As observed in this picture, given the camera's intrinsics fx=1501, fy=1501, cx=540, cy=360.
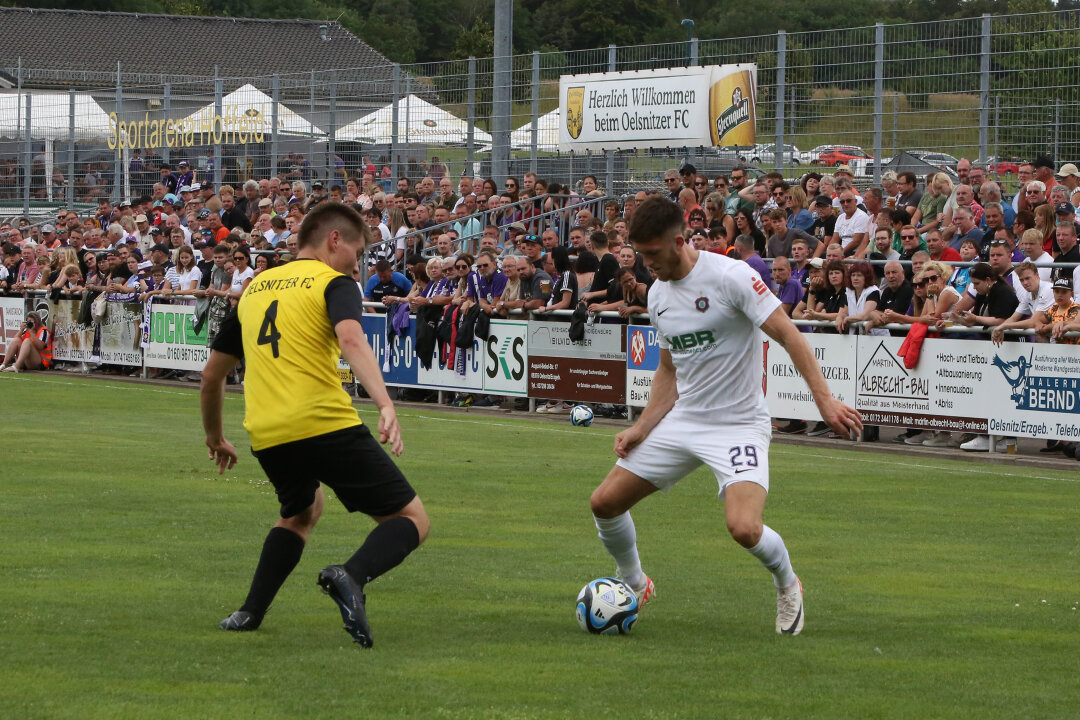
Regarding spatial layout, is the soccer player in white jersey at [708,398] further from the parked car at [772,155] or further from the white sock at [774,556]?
the parked car at [772,155]

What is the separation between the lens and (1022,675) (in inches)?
259

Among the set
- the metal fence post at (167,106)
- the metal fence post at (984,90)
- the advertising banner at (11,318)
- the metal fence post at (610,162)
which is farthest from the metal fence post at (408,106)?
the metal fence post at (984,90)

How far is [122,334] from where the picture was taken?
27156 millimetres

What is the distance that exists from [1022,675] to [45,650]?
14.1 feet

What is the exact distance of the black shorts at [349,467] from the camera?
6684 millimetres

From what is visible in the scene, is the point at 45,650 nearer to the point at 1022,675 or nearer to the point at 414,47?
the point at 1022,675

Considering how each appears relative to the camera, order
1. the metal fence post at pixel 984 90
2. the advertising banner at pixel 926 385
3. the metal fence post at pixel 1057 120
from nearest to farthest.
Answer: the advertising banner at pixel 926 385, the metal fence post at pixel 1057 120, the metal fence post at pixel 984 90

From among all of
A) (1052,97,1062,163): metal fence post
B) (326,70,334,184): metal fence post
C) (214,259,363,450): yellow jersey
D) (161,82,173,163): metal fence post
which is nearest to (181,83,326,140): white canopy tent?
(326,70,334,184): metal fence post

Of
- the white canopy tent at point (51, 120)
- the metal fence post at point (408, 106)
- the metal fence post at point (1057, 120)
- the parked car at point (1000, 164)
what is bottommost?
the parked car at point (1000, 164)

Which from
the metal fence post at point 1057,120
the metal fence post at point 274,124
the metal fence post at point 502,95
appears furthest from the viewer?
the metal fence post at point 274,124

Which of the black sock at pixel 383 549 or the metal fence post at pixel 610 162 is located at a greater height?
the metal fence post at pixel 610 162

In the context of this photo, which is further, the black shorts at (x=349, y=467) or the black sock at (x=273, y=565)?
the black sock at (x=273, y=565)

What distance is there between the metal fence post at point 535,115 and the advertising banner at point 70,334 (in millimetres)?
8703

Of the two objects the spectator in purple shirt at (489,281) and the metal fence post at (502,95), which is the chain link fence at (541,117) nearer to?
the metal fence post at (502,95)
